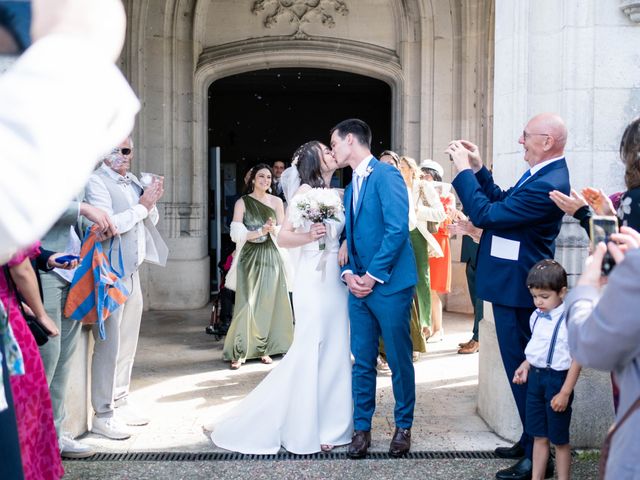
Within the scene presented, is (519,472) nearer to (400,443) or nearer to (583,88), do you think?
(400,443)

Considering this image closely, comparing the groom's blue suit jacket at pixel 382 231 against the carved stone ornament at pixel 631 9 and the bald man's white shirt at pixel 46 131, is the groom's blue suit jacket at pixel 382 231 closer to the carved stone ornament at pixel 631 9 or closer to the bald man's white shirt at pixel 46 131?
the carved stone ornament at pixel 631 9

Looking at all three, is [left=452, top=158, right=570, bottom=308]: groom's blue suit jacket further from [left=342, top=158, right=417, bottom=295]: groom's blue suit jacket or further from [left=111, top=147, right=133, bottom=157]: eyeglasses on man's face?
[left=111, top=147, right=133, bottom=157]: eyeglasses on man's face

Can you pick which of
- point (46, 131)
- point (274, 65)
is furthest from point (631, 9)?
point (274, 65)

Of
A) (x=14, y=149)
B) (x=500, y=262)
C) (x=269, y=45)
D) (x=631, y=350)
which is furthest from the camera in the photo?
(x=269, y=45)

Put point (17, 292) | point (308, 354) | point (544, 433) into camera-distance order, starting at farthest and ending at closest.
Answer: point (308, 354)
point (544, 433)
point (17, 292)

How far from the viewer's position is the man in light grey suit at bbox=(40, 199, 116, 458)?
3889mm

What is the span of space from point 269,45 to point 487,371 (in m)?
6.48

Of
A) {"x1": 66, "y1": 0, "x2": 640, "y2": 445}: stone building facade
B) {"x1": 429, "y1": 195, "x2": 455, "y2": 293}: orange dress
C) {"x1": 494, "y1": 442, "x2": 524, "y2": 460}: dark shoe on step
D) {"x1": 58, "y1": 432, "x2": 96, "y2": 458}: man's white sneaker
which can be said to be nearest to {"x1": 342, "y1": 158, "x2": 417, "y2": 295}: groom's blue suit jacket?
{"x1": 494, "y1": 442, "x2": 524, "y2": 460}: dark shoe on step

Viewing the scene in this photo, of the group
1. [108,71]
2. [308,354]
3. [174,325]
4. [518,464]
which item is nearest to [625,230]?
[108,71]

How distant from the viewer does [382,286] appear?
171 inches

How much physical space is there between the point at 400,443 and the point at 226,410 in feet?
4.93

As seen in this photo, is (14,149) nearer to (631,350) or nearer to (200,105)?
(631,350)

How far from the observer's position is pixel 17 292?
10.1 feet

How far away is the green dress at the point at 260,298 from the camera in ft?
22.4
